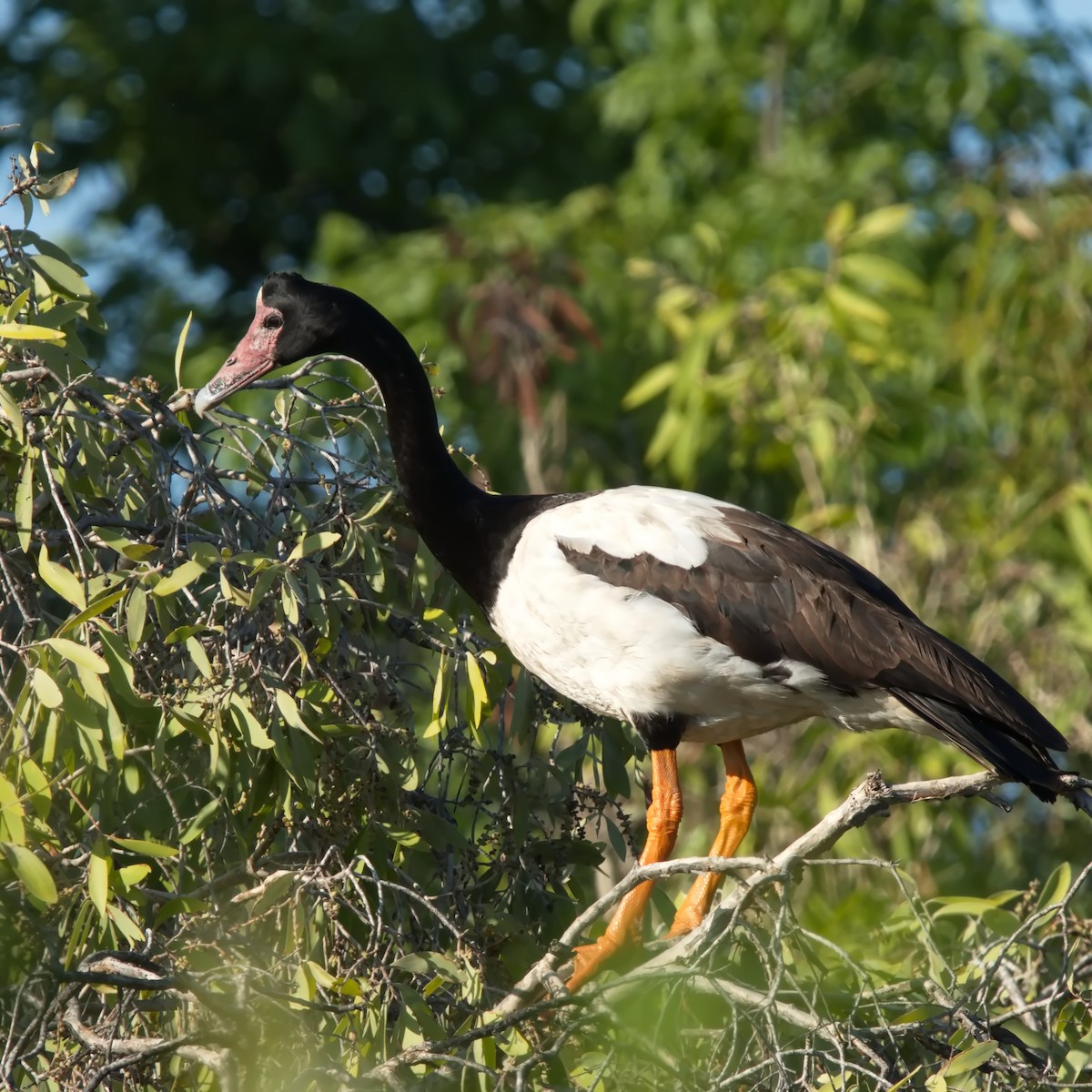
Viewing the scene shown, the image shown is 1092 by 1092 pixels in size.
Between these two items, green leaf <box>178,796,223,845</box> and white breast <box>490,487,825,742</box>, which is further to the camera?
white breast <box>490,487,825,742</box>

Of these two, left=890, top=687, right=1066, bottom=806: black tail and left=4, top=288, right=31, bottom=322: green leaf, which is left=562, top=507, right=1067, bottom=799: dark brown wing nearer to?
left=890, top=687, right=1066, bottom=806: black tail

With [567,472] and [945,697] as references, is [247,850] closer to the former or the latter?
[945,697]

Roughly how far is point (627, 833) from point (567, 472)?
3.72m

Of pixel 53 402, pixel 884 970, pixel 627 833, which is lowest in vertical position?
pixel 884 970

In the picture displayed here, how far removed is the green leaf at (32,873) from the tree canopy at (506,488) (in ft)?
0.16

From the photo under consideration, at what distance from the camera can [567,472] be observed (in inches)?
291

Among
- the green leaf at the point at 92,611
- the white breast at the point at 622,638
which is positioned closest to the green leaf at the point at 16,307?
the green leaf at the point at 92,611

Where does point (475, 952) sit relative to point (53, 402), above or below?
below

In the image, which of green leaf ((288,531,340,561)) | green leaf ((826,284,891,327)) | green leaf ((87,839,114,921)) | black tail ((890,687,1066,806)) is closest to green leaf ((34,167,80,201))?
green leaf ((288,531,340,561))

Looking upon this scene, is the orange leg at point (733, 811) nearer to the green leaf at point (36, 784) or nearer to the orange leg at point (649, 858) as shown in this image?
the orange leg at point (649, 858)

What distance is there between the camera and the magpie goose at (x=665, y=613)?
396cm

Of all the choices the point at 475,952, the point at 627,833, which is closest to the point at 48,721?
the point at 475,952

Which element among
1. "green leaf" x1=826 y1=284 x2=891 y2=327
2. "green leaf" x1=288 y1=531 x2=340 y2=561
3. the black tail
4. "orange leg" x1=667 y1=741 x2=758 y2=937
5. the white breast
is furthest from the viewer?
"green leaf" x1=826 y1=284 x2=891 y2=327

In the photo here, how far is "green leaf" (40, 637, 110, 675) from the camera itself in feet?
9.01
